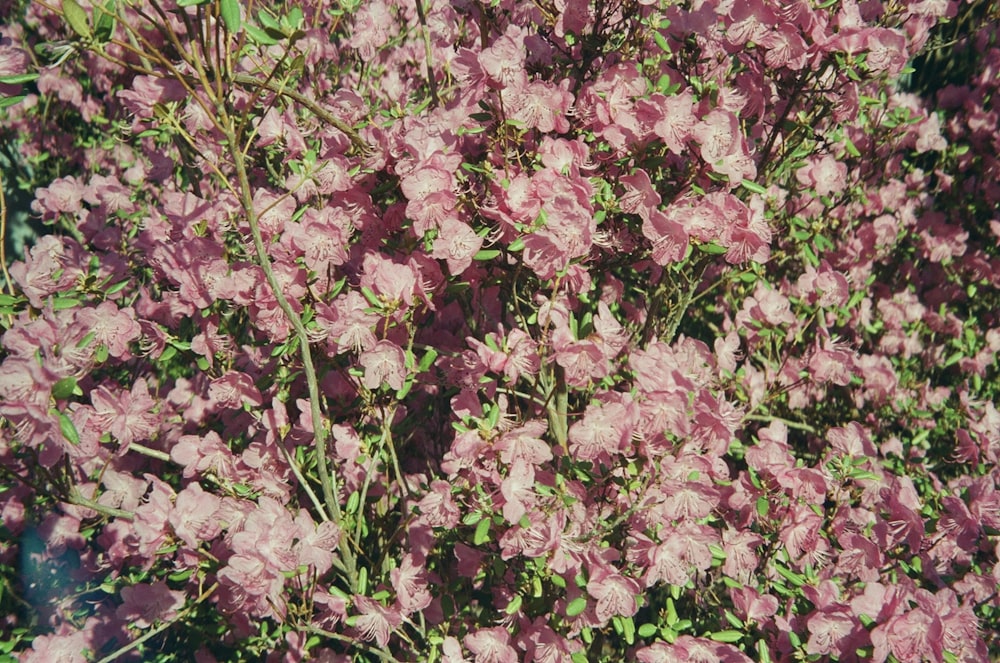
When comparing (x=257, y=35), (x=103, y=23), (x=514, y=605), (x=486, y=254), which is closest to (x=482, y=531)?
(x=514, y=605)

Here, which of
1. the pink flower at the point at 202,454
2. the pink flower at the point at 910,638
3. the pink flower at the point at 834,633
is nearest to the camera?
the pink flower at the point at 910,638

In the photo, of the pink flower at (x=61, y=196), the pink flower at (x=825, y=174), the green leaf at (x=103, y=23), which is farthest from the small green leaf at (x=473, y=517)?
the pink flower at (x=61, y=196)

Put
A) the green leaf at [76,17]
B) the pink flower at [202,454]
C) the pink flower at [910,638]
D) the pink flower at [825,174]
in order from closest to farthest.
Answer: the green leaf at [76,17] < the pink flower at [910,638] < the pink flower at [202,454] < the pink flower at [825,174]

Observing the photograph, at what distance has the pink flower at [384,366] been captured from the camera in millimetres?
1650

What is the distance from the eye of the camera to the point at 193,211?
74.1 inches

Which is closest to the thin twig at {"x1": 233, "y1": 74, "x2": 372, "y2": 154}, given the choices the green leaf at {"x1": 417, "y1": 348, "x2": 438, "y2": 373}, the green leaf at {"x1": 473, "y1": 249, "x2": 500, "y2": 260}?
the green leaf at {"x1": 473, "y1": 249, "x2": 500, "y2": 260}

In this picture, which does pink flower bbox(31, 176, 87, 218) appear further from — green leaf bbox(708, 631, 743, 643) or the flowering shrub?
green leaf bbox(708, 631, 743, 643)

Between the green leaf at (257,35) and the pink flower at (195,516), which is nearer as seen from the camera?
the green leaf at (257,35)

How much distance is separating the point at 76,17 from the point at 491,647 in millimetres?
1526

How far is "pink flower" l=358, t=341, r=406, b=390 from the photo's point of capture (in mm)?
1650

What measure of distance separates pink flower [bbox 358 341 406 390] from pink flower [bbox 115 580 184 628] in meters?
0.86

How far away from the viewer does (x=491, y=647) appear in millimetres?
1768

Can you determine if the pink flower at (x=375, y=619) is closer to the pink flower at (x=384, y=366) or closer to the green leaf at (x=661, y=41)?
the pink flower at (x=384, y=366)

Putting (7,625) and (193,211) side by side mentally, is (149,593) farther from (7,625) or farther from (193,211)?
(193,211)
